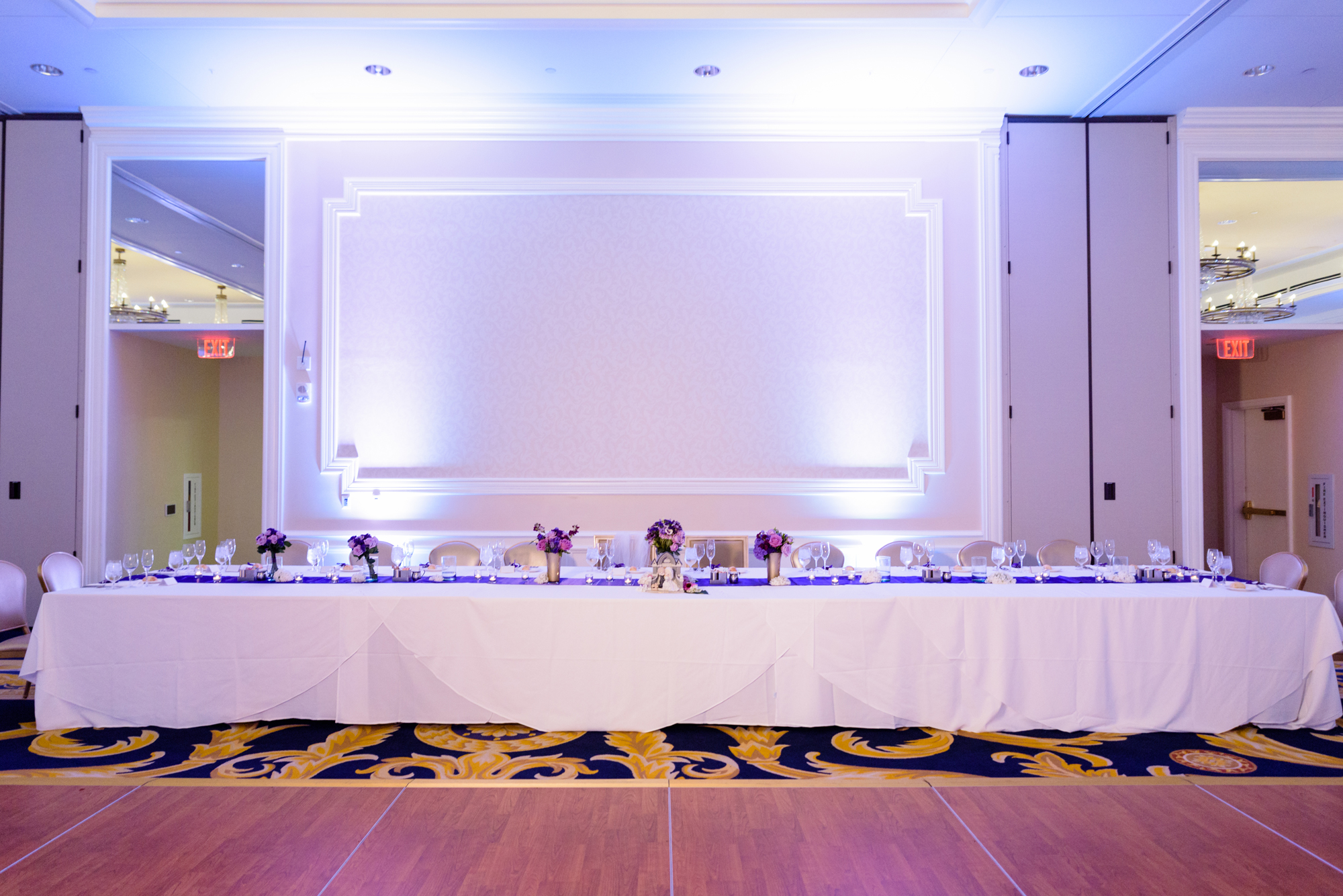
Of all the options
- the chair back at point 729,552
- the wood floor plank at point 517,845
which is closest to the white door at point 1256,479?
the chair back at point 729,552

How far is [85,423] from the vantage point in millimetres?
6062

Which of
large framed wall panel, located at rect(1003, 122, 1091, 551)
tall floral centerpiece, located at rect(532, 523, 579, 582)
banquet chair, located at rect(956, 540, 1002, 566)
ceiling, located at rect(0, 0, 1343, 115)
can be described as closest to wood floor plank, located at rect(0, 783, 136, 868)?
tall floral centerpiece, located at rect(532, 523, 579, 582)

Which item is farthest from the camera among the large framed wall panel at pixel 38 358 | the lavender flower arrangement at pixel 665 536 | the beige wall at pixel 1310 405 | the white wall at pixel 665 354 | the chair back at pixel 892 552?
the beige wall at pixel 1310 405

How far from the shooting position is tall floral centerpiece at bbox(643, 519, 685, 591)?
3.91m

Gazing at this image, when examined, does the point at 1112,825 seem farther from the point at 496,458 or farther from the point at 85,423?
the point at 85,423

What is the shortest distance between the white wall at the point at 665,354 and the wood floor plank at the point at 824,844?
10.6 feet

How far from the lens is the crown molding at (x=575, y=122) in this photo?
19.9 feet

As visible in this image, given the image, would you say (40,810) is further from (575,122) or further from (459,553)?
(575,122)

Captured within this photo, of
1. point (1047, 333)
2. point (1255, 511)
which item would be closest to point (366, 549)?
point (1047, 333)

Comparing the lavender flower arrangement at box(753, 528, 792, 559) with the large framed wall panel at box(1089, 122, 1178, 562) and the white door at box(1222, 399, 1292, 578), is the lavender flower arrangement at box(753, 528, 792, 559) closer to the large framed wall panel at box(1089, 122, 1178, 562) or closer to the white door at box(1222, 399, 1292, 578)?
the large framed wall panel at box(1089, 122, 1178, 562)

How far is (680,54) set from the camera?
17.1 ft

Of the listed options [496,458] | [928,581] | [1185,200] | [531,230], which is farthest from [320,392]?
[1185,200]

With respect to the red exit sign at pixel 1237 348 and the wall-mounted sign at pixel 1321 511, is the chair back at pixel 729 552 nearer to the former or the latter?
the red exit sign at pixel 1237 348

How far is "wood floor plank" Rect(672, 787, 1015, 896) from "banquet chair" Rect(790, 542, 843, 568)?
6.39 ft
